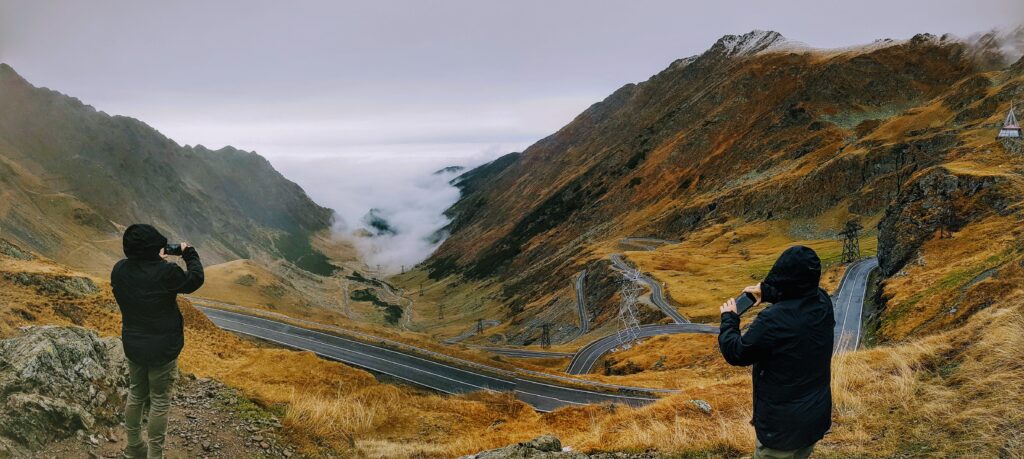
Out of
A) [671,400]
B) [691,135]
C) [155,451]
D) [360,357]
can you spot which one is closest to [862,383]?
[671,400]

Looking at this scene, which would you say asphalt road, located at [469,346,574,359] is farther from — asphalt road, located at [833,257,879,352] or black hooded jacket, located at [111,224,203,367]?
black hooded jacket, located at [111,224,203,367]

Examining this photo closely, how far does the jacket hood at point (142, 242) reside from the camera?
7.01 m

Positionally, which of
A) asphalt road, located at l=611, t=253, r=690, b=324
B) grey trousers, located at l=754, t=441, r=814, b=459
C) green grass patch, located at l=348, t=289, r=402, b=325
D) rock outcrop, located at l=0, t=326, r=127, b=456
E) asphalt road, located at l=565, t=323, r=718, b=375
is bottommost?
green grass patch, located at l=348, t=289, r=402, b=325

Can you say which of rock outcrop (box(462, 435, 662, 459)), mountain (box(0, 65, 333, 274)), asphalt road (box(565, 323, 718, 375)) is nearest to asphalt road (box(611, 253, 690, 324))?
asphalt road (box(565, 323, 718, 375))

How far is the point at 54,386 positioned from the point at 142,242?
13.5ft

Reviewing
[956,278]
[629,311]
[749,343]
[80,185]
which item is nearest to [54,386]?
[749,343]

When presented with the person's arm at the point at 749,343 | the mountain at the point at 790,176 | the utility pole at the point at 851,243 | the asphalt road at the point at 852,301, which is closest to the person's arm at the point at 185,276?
the person's arm at the point at 749,343

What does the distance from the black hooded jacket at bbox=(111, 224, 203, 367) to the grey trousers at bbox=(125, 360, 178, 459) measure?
0.21 meters

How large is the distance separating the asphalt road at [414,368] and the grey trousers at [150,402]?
92.3 ft

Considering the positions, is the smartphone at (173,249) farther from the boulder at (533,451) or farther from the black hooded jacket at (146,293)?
the boulder at (533,451)

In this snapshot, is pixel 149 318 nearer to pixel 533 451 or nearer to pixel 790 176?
pixel 533 451

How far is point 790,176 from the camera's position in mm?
114312

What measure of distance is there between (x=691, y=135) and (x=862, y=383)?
173800mm

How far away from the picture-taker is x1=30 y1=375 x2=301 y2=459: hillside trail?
840 cm
